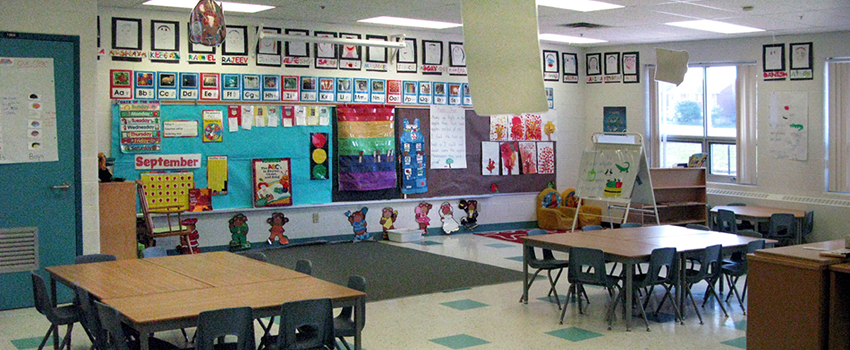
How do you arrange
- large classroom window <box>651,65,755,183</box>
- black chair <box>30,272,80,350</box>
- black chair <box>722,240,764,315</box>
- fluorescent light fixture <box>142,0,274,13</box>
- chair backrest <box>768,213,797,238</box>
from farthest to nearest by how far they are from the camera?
large classroom window <box>651,65,755,183</box>, chair backrest <box>768,213,797,238</box>, fluorescent light fixture <box>142,0,274,13</box>, black chair <box>722,240,764,315</box>, black chair <box>30,272,80,350</box>

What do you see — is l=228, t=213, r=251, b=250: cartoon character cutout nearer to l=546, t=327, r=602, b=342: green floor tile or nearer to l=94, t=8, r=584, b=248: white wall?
l=94, t=8, r=584, b=248: white wall

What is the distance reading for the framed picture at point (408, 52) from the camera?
37.6ft

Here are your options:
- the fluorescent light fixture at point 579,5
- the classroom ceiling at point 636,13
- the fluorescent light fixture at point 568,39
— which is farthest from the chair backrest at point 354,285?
the fluorescent light fixture at point 568,39

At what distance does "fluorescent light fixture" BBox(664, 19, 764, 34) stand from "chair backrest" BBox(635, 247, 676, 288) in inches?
184

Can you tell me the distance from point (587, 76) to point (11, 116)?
890 cm

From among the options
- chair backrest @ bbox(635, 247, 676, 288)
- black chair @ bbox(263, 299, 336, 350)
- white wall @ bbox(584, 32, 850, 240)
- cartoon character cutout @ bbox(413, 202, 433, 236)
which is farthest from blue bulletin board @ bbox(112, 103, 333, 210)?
black chair @ bbox(263, 299, 336, 350)

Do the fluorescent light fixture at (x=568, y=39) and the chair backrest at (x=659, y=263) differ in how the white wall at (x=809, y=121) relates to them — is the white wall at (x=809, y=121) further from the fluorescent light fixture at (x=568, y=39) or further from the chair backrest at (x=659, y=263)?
the chair backrest at (x=659, y=263)

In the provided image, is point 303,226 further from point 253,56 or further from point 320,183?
point 253,56

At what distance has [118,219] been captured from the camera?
782 centimetres

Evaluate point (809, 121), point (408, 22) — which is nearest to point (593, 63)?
point (809, 121)

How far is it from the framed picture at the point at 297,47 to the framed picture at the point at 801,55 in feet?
21.6

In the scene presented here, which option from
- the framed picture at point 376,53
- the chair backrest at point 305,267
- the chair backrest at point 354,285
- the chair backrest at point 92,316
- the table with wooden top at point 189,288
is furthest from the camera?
the framed picture at point 376,53

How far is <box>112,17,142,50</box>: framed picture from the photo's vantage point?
9414 mm

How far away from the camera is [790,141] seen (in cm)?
1103
